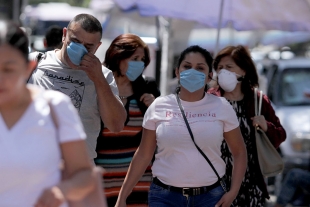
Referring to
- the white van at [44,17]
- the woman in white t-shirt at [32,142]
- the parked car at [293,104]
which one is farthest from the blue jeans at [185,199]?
the white van at [44,17]

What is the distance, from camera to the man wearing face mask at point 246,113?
5.71 meters

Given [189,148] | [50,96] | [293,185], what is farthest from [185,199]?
[293,185]

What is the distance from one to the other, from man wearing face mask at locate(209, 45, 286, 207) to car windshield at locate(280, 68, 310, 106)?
230 inches

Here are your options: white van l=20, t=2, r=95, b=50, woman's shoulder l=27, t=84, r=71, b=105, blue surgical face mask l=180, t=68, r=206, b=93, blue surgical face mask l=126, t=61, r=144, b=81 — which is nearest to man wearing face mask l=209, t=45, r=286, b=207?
blue surgical face mask l=126, t=61, r=144, b=81

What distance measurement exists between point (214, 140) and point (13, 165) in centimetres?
230

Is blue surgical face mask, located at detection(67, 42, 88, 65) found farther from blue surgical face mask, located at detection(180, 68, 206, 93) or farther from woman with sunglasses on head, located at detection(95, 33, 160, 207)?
woman with sunglasses on head, located at detection(95, 33, 160, 207)

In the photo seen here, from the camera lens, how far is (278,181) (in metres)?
10.4

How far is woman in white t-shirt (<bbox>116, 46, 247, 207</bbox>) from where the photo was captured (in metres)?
4.79

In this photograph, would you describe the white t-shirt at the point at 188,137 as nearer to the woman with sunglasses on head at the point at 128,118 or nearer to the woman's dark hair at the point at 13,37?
the woman with sunglasses on head at the point at 128,118

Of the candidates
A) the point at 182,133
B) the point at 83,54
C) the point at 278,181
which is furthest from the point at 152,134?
the point at 278,181

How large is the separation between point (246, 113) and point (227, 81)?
0.28 meters

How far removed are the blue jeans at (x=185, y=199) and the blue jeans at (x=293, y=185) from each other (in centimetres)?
388

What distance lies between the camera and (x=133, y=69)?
5.85 m

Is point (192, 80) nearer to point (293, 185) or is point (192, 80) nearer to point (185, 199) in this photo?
point (185, 199)
